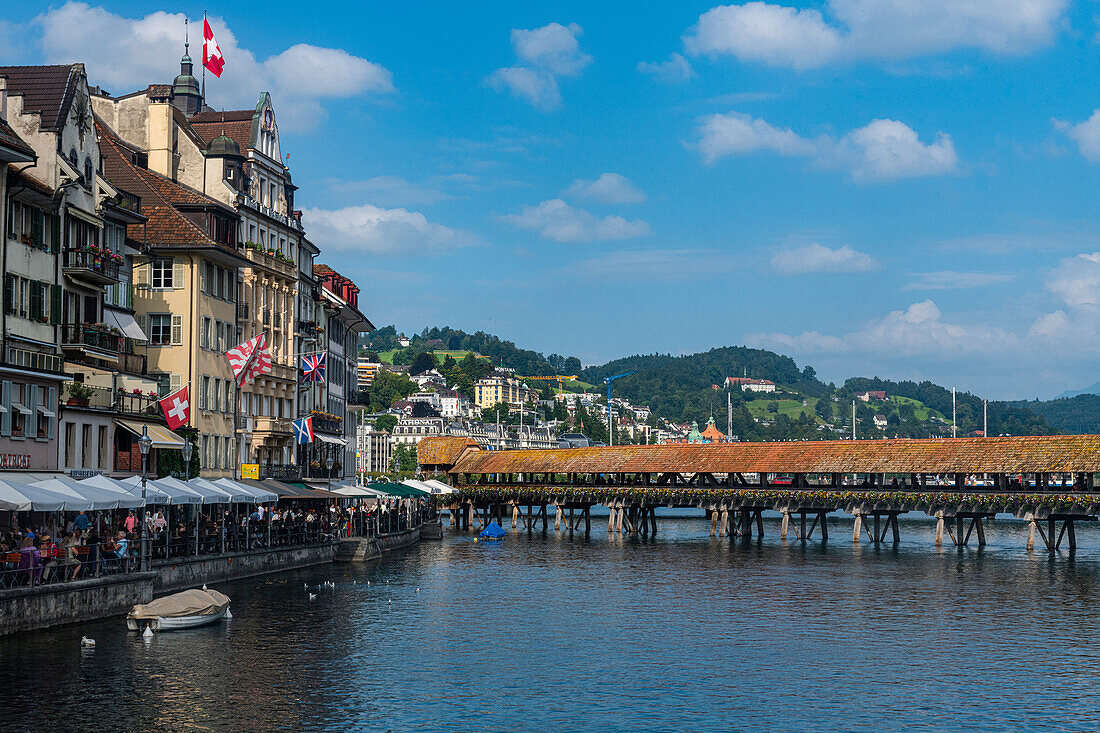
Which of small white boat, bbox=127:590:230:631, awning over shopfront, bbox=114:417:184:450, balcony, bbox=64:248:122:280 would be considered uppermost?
balcony, bbox=64:248:122:280

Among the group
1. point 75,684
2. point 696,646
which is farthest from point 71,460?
point 696,646

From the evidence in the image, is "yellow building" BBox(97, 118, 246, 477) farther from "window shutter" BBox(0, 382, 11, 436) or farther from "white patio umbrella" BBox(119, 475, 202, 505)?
"window shutter" BBox(0, 382, 11, 436)

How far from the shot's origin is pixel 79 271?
168ft

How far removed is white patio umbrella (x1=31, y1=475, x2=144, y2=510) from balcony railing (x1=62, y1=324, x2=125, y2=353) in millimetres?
11486

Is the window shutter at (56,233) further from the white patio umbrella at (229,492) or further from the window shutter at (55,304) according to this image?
the white patio umbrella at (229,492)

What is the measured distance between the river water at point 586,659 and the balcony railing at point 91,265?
1402 cm

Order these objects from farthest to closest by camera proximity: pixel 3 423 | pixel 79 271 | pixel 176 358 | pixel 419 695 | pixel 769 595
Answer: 1. pixel 176 358
2. pixel 769 595
3. pixel 79 271
4. pixel 3 423
5. pixel 419 695

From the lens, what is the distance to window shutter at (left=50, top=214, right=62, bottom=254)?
49938mm

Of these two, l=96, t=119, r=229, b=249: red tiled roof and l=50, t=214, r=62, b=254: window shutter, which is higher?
l=96, t=119, r=229, b=249: red tiled roof

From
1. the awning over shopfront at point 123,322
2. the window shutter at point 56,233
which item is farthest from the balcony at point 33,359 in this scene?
the awning over shopfront at point 123,322

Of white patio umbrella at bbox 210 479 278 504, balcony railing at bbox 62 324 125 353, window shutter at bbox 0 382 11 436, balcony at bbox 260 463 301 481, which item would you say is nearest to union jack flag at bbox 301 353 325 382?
balcony at bbox 260 463 301 481

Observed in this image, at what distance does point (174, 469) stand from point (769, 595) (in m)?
28.5

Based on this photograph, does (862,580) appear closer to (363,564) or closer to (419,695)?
(363,564)

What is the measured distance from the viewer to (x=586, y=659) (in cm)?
3744
